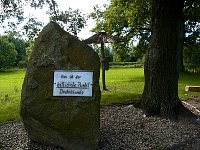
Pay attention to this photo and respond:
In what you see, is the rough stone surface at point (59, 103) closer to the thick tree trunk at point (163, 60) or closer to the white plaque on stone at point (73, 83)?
the white plaque on stone at point (73, 83)

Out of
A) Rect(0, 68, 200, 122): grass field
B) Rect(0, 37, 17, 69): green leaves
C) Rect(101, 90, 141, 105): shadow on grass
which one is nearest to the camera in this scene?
Rect(0, 68, 200, 122): grass field

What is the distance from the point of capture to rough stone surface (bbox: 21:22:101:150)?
6227 millimetres

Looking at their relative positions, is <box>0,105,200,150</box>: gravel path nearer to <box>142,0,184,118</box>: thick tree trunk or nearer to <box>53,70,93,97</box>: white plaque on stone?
<box>142,0,184,118</box>: thick tree trunk

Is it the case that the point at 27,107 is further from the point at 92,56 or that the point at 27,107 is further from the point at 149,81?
the point at 149,81

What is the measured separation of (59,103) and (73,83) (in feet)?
1.47

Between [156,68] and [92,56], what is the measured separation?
3443 mm

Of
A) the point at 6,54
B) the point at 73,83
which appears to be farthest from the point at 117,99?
the point at 6,54

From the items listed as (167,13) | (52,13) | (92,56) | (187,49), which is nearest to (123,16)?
(187,49)

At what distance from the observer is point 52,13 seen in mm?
12086

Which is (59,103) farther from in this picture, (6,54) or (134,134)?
(6,54)

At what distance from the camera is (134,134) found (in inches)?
305

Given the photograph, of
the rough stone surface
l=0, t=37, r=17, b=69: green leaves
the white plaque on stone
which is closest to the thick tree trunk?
the rough stone surface

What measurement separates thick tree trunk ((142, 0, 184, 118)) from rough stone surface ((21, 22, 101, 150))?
337cm

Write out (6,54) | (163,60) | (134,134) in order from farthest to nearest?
(6,54) < (163,60) < (134,134)
